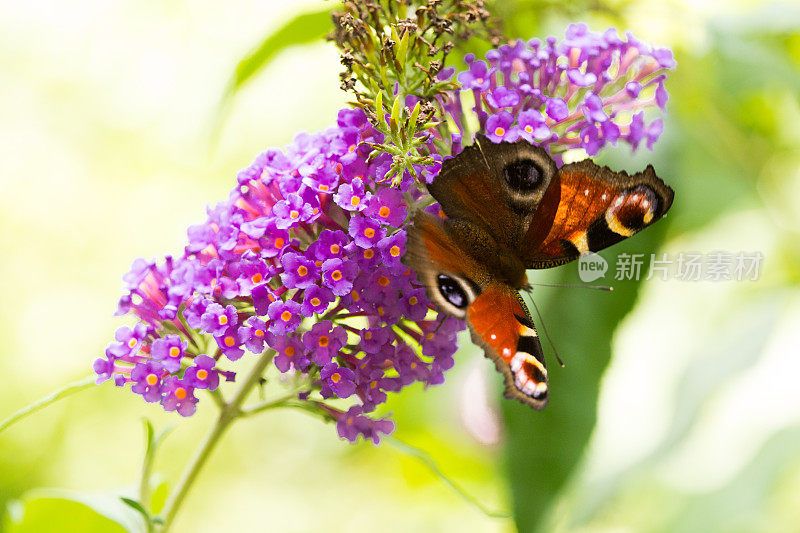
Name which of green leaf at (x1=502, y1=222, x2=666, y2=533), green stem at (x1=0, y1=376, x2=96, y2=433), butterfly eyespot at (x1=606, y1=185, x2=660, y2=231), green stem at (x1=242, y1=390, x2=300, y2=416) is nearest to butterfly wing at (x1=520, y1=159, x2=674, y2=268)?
butterfly eyespot at (x1=606, y1=185, x2=660, y2=231)

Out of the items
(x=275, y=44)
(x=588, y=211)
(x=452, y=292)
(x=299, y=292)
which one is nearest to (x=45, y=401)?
(x=299, y=292)

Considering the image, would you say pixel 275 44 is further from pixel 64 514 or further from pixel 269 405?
pixel 64 514

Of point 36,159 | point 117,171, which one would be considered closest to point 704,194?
point 117,171

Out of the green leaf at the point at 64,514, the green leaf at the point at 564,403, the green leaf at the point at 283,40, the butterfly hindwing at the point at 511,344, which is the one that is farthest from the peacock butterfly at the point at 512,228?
the green leaf at the point at 64,514

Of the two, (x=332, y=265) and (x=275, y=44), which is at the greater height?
(x=275, y=44)

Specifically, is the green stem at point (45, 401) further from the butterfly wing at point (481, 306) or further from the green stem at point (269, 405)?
the butterfly wing at point (481, 306)

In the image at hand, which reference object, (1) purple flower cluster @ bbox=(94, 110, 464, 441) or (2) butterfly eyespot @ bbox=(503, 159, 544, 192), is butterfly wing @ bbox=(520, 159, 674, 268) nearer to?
(2) butterfly eyespot @ bbox=(503, 159, 544, 192)
